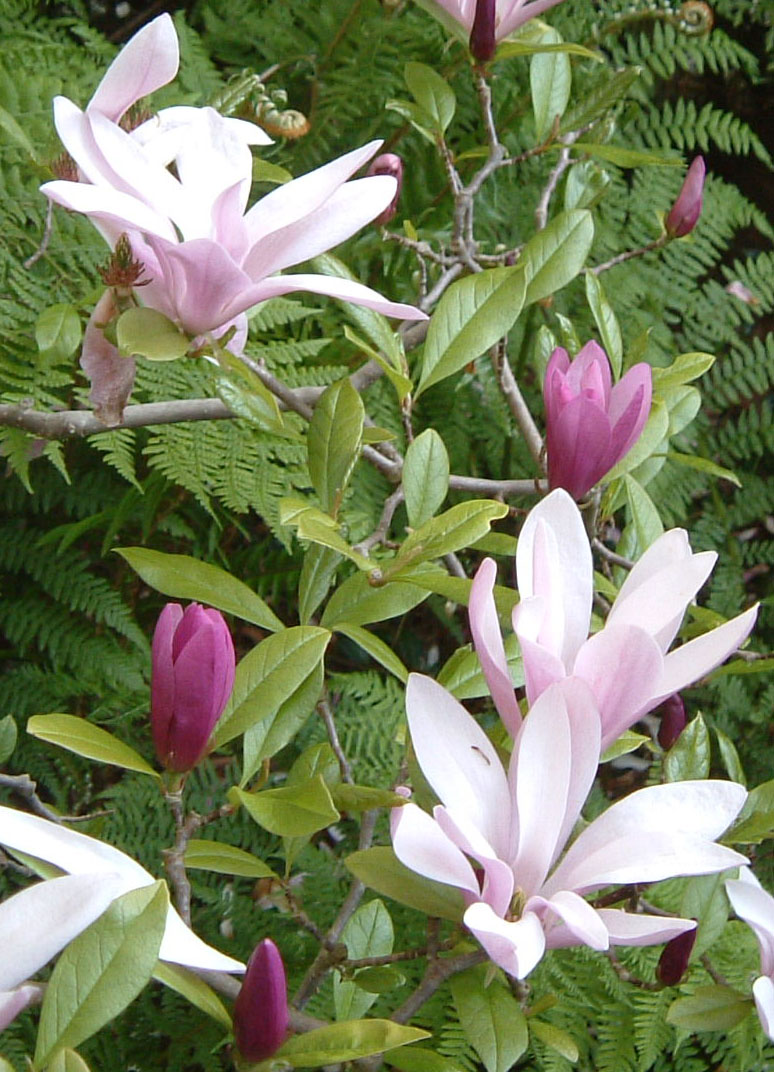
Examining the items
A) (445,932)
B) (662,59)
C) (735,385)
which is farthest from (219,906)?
(662,59)

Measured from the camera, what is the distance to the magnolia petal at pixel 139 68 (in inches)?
20.1

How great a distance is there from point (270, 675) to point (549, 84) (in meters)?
0.62

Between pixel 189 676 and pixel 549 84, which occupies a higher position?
pixel 549 84

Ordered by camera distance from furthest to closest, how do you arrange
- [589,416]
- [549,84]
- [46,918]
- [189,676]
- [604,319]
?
1. [549,84]
2. [604,319]
3. [589,416]
4. [189,676]
5. [46,918]

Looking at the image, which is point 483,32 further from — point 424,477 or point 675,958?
point 675,958

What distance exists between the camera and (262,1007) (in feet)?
1.44

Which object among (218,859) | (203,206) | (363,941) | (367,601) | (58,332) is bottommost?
(363,941)

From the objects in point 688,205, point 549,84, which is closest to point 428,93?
point 549,84

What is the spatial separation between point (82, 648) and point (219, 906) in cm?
36

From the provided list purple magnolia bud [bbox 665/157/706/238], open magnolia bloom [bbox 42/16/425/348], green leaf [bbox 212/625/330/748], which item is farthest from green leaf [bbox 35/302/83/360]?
purple magnolia bud [bbox 665/157/706/238]

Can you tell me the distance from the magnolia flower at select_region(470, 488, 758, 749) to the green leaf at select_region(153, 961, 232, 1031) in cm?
17

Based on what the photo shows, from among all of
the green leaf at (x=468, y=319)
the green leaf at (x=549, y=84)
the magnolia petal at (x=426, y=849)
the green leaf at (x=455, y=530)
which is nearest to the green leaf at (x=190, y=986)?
the magnolia petal at (x=426, y=849)

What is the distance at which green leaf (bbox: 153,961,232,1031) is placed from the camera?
1.44ft

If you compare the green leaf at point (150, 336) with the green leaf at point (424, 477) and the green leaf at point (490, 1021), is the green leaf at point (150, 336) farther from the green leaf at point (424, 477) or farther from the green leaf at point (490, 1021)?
the green leaf at point (490, 1021)
